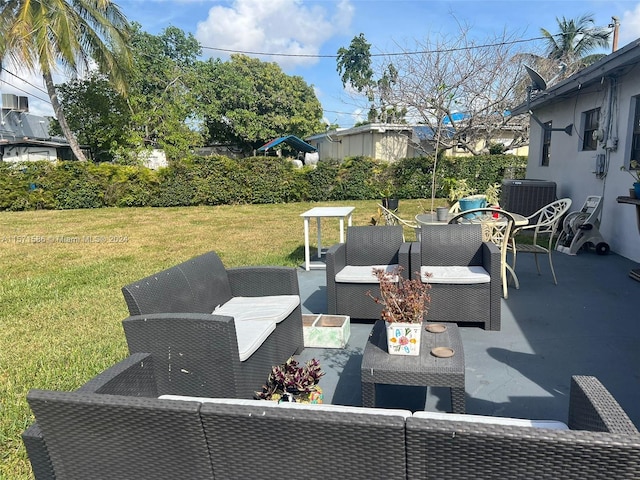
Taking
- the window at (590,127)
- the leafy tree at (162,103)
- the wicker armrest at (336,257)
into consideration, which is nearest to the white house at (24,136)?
the leafy tree at (162,103)

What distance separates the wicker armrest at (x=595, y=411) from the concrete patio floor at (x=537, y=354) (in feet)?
3.48

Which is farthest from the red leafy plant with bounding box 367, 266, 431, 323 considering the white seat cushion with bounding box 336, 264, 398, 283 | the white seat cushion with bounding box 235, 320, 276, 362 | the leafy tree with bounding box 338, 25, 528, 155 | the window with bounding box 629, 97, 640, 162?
the leafy tree with bounding box 338, 25, 528, 155

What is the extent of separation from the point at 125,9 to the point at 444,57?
1276 cm

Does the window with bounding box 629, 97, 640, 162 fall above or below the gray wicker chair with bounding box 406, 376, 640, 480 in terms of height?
above

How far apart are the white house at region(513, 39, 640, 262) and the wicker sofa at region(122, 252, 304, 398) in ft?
16.0

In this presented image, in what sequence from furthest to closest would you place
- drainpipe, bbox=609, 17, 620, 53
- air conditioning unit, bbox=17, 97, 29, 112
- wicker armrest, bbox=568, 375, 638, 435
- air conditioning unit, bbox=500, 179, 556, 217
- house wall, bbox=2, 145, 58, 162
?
1. air conditioning unit, bbox=17, 97, 29, 112
2. house wall, bbox=2, 145, 58, 162
3. drainpipe, bbox=609, 17, 620, 53
4. air conditioning unit, bbox=500, 179, 556, 217
5. wicker armrest, bbox=568, 375, 638, 435

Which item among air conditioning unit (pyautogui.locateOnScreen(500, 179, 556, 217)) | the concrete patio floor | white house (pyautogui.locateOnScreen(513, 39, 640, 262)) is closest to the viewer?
the concrete patio floor

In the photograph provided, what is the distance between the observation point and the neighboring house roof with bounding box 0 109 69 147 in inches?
926

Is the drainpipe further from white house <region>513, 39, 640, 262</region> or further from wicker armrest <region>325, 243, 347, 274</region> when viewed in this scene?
wicker armrest <region>325, 243, 347, 274</region>

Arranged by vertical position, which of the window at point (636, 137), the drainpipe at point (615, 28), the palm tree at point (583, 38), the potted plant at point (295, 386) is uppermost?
the palm tree at point (583, 38)

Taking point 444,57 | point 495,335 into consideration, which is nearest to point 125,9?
point 444,57

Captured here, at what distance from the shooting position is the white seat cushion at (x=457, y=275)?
138 inches

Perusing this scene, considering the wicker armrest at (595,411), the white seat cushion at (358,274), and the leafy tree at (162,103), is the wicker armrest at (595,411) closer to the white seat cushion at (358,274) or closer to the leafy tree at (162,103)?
the white seat cushion at (358,274)

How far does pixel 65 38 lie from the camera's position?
1455cm
